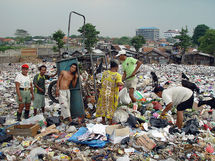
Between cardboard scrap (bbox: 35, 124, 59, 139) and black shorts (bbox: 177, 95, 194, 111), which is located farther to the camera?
black shorts (bbox: 177, 95, 194, 111)

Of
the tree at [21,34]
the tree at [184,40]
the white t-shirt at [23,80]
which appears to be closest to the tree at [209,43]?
the tree at [184,40]

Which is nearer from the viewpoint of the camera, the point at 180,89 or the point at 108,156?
the point at 108,156

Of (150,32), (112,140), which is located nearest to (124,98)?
(112,140)

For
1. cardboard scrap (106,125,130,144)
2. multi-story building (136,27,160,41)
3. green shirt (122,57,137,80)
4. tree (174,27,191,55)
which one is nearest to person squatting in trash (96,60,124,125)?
A: cardboard scrap (106,125,130,144)

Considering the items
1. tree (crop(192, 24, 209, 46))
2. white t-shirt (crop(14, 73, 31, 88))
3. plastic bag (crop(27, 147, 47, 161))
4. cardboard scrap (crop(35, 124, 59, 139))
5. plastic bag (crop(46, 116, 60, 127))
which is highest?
Answer: tree (crop(192, 24, 209, 46))

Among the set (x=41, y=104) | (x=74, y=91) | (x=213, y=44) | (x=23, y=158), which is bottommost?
(x=23, y=158)

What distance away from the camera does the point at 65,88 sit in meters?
4.37

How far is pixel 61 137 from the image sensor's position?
3.83 m

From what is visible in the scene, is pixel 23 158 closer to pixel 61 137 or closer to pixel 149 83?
pixel 61 137

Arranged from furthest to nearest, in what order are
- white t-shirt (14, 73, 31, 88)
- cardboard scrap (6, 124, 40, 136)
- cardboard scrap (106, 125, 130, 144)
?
1. white t-shirt (14, 73, 31, 88)
2. cardboard scrap (6, 124, 40, 136)
3. cardboard scrap (106, 125, 130, 144)

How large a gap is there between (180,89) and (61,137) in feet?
8.03

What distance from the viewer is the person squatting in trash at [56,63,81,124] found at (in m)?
4.36

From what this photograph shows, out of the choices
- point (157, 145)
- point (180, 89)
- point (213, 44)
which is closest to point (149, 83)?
point (180, 89)

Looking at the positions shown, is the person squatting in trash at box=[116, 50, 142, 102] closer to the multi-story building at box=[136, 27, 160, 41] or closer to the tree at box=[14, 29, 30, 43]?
the tree at box=[14, 29, 30, 43]
